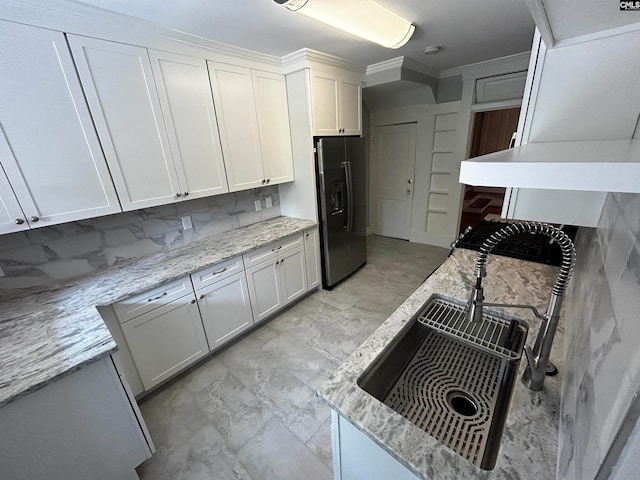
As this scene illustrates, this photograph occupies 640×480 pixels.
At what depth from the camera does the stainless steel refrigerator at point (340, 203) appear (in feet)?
9.01

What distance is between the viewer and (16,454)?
102cm

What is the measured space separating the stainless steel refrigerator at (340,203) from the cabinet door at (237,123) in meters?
0.67

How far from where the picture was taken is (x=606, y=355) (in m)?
0.50

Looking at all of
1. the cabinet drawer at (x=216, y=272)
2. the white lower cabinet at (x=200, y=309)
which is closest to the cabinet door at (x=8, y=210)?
the white lower cabinet at (x=200, y=309)

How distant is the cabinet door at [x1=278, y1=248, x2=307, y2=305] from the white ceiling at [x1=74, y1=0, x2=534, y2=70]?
183cm

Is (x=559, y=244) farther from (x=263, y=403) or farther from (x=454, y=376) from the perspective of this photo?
(x=263, y=403)

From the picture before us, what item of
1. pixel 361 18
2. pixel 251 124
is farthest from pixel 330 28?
pixel 251 124

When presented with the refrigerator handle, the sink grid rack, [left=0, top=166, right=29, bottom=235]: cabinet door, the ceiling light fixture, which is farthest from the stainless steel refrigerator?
[left=0, top=166, right=29, bottom=235]: cabinet door

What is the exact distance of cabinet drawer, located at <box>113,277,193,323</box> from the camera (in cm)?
161

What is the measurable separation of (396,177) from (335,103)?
201cm

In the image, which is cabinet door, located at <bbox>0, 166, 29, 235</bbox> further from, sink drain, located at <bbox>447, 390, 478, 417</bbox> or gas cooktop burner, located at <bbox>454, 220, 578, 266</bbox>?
gas cooktop burner, located at <bbox>454, 220, 578, 266</bbox>

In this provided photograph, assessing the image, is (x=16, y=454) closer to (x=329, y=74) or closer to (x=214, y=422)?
(x=214, y=422)

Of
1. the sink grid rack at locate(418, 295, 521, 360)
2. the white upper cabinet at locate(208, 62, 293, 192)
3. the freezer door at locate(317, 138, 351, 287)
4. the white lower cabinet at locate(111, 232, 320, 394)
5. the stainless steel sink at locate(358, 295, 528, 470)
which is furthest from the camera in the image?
the freezer door at locate(317, 138, 351, 287)

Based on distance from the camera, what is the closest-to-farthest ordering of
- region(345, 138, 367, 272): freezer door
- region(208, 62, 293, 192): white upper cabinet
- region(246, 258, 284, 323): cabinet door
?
region(208, 62, 293, 192): white upper cabinet → region(246, 258, 284, 323): cabinet door → region(345, 138, 367, 272): freezer door
